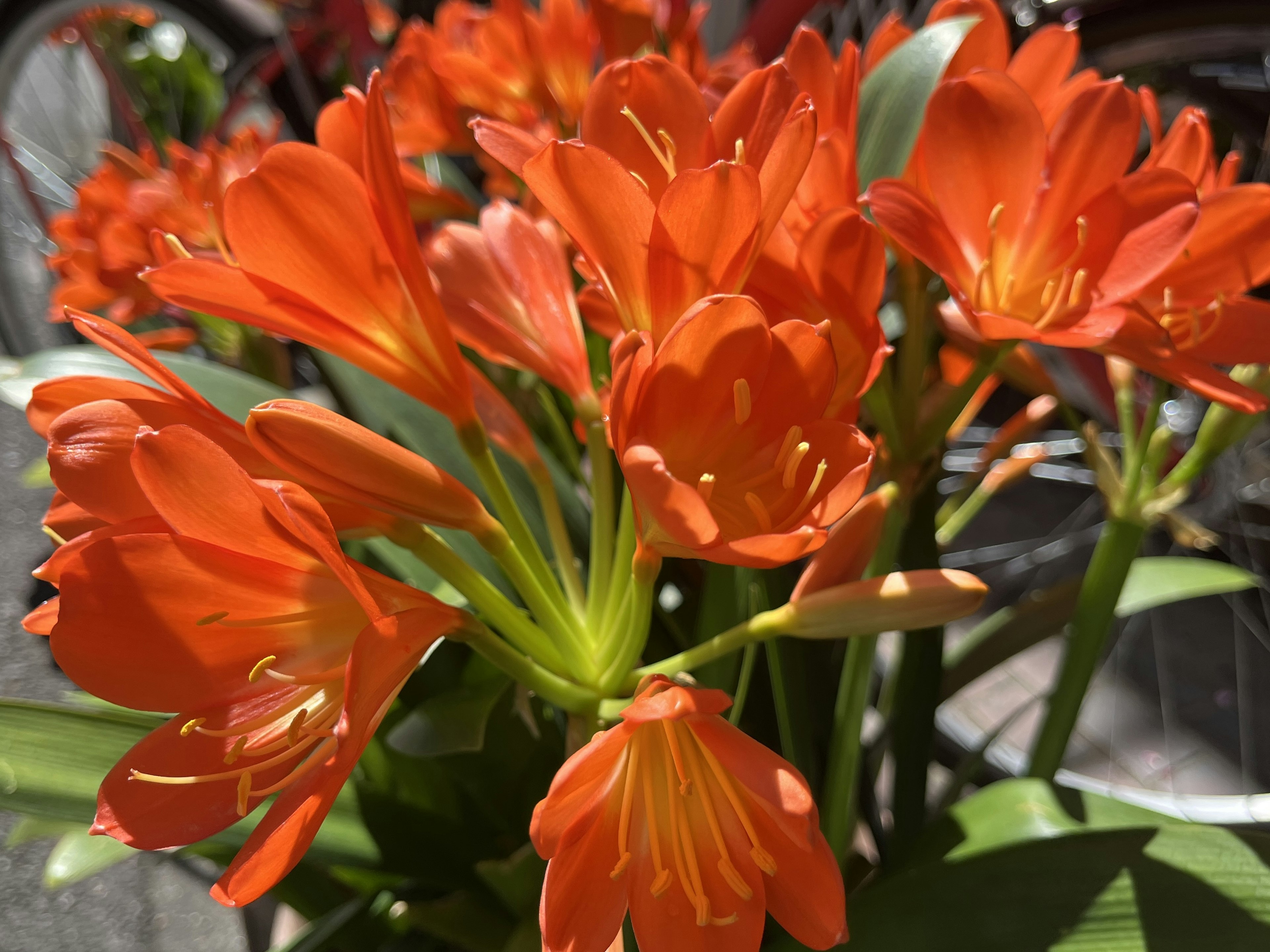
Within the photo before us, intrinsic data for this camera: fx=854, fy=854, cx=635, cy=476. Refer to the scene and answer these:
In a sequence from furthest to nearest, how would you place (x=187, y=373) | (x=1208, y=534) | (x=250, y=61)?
(x=250, y=61), (x=1208, y=534), (x=187, y=373)

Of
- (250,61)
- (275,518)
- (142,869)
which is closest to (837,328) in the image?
(275,518)

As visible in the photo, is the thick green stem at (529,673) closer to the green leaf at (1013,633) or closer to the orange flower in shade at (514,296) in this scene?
the orange flower in shade at (514,296)

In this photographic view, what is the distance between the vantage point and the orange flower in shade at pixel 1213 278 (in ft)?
1.05

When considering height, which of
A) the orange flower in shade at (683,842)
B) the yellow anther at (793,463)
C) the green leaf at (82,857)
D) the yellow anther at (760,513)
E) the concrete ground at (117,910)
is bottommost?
the concrete ground at (117,910)

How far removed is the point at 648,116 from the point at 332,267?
13 cm

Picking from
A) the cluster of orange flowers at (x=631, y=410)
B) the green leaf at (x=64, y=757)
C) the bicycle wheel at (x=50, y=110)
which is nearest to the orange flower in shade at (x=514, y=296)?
the cluster of orange flowers at (x=631, y=410)

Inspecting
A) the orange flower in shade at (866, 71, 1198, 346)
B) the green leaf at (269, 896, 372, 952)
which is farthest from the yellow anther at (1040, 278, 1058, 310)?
the green leaf at (269, 896, 372, 952)

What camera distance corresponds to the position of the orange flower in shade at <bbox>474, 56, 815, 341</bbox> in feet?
0.82

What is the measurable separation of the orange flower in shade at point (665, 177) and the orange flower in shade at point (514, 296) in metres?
0.05

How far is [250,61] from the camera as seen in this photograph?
1277 mm

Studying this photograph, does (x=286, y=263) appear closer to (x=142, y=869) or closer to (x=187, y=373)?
(x=187, y=373)

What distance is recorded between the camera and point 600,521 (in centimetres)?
34

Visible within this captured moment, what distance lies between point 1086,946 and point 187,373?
484 millimetres

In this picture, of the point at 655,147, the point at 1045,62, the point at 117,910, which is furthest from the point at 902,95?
the point at 117,910
